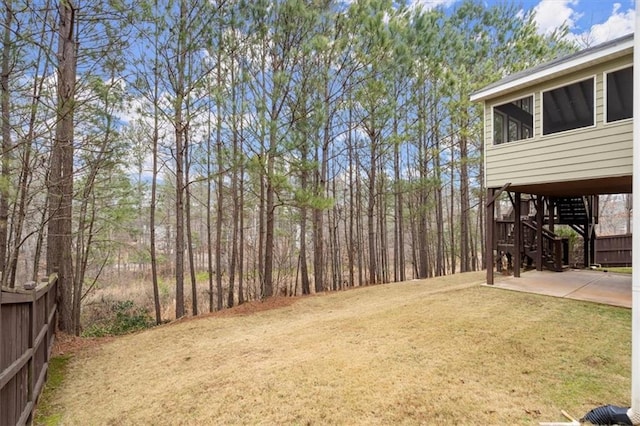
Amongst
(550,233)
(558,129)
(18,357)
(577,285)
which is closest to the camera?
(18,357)

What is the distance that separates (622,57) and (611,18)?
776cm

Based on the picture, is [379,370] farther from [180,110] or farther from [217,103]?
[180,110]

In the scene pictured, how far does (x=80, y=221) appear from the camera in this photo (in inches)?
280

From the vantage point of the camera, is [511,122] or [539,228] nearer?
[511,122]

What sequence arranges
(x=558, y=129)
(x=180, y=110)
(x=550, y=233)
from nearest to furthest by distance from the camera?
1. (x=558, y=129)
2. (x=180, y=110)
3. (x=550, y=233)

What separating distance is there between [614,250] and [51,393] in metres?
15.0

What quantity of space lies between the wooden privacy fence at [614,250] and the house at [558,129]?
547 cm

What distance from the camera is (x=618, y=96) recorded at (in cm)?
506

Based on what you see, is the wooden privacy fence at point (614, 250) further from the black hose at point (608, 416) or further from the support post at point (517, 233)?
the black hose at point (608, 416)

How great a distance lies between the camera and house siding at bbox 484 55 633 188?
4980mm

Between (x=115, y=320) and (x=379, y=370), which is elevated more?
(x=379, y=370)

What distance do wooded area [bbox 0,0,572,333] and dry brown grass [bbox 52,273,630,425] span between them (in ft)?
9.15

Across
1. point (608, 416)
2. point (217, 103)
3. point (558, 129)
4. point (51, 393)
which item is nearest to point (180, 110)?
point (217, 103)

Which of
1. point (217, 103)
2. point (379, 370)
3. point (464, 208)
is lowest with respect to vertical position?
point (379, 370)
